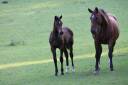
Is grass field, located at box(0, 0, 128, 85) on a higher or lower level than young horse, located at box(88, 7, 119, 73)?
lower

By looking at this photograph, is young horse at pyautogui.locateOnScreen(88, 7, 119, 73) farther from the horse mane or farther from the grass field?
the grass field

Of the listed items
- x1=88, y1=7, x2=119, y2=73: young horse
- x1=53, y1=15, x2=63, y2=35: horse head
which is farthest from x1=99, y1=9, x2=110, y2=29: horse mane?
x1=53, y1=15, x2=63, y2=35: horse head

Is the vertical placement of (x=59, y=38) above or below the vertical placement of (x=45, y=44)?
above

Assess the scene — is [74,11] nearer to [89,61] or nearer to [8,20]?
[8,20]

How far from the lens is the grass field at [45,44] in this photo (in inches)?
685

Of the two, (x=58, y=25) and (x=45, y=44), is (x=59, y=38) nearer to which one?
(x=58, y=25)

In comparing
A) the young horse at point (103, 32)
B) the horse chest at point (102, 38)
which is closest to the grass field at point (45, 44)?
the young horse at point (103, 32)

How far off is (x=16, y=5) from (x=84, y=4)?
286 inches

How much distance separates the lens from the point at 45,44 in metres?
29.9

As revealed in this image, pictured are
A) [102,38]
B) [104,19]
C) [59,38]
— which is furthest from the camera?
[59,38]

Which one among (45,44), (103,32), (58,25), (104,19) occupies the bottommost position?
(45,44)

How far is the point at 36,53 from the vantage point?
26641 mm

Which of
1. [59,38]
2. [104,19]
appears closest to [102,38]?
[104,19]

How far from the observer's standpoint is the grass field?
17.4 meters
